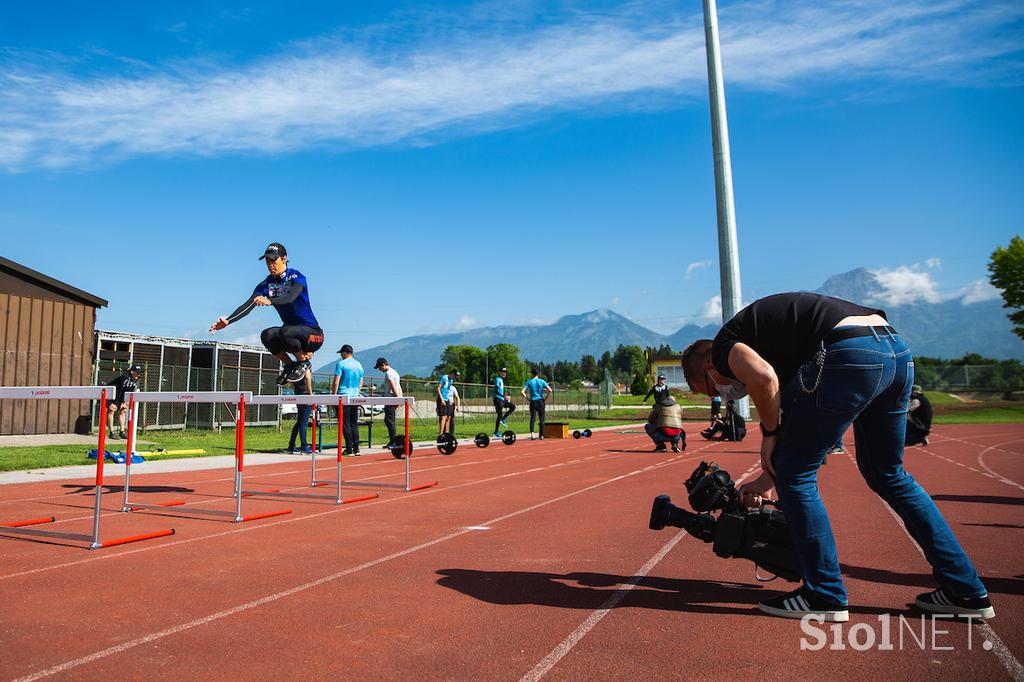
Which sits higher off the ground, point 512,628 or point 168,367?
point 168,367

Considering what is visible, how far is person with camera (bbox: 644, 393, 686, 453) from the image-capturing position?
56.7 ft

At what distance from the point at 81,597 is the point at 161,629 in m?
1.00

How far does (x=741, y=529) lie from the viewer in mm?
4168

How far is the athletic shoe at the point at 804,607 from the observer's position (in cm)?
360

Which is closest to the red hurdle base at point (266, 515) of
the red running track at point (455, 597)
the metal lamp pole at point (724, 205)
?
the red running track at point (455, 597)

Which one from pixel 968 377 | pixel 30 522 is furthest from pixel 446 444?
pixel 968 377

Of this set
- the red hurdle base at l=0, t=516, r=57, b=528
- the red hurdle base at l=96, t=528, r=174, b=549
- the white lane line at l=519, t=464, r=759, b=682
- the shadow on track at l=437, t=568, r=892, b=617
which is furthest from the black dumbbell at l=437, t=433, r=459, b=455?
the shadow on track at l=437, t=568, r=892, b=617

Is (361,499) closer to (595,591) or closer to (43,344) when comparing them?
(595,591)

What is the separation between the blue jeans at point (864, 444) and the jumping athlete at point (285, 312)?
546cm

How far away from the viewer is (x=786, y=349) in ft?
11.9

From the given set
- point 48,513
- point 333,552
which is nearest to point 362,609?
point 333,552

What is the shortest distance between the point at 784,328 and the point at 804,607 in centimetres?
140

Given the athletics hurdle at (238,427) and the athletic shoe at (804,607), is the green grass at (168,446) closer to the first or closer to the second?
the athletics hurdle at (238,427)

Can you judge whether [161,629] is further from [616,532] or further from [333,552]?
[616,532]
